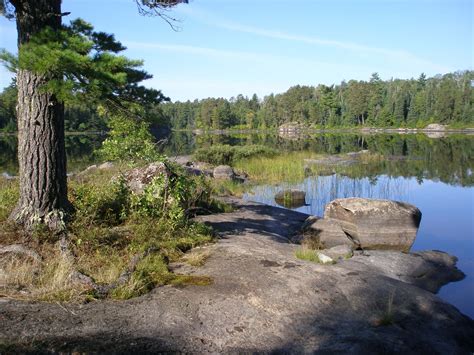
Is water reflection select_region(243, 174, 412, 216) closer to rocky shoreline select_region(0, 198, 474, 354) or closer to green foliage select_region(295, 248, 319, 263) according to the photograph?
green foliage select_region(295, 248, 319, 263)

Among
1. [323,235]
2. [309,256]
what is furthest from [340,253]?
[323,235]

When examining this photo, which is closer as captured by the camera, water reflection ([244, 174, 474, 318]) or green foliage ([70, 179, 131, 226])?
green foliage ([70, 179, 131, 226])

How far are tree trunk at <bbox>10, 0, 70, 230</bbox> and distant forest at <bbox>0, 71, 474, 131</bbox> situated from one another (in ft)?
250

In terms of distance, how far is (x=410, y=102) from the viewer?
393ft

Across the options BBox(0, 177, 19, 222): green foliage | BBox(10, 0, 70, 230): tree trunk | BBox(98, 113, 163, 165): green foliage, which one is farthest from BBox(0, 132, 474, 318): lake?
BBox(0, 177, 19, 222): green foliage

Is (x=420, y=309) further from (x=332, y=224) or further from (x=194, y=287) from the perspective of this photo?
(x=332, y=224)

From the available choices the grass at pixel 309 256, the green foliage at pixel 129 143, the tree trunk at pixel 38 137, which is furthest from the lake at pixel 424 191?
the grass at pixel 309 256

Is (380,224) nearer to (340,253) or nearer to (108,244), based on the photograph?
(340,253)

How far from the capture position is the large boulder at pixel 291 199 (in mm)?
19328

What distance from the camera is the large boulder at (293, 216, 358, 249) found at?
11734 mm

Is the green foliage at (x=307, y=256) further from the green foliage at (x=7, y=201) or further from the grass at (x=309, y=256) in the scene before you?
the green foliage at (x=7, y=201)

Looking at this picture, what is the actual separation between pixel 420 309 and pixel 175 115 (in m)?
177

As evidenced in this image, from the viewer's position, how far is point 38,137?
7.21m

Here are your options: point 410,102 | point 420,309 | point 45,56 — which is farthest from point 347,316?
point 410,102
